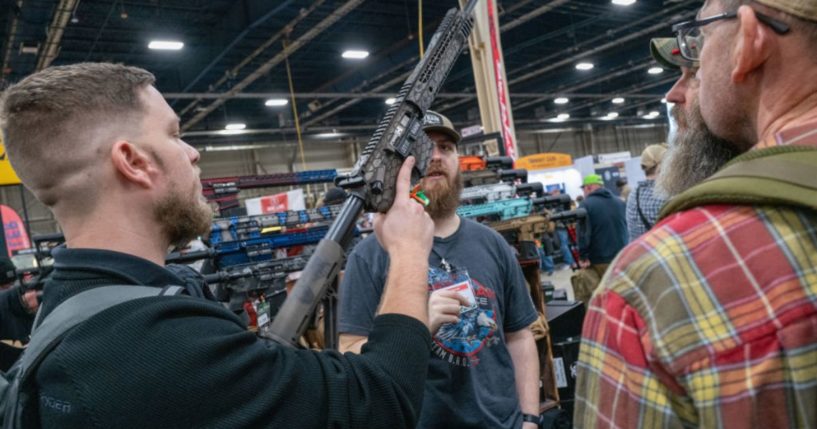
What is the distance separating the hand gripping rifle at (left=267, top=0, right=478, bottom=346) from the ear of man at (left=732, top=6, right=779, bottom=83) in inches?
36.5

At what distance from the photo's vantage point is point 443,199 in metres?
1.93

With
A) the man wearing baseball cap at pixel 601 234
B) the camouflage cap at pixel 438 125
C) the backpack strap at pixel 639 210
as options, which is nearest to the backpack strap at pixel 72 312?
the camouflage cap at pixel 438 125

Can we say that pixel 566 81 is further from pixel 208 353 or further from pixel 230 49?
pixel 208 353

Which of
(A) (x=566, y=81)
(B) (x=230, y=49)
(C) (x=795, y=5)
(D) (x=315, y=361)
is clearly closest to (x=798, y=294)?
(C) (x=795, y=5)

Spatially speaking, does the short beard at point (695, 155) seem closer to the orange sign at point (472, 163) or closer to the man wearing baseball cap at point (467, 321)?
the man wearing baseball cap at point (467, 321)

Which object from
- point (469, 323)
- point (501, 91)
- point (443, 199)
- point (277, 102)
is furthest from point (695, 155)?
point (277, 102)

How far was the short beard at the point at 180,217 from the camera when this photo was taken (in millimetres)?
1215

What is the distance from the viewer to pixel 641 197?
384 cm

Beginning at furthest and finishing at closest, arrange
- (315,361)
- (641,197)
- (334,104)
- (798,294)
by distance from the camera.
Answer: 1. (334,104)
2. (641,197)
3. (315,361)
4. (798,294)

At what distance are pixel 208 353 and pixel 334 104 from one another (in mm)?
15041

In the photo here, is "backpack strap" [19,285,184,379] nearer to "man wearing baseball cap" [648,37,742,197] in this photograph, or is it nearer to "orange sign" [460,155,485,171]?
"man wearing baseball cap" [648,37,742,197]

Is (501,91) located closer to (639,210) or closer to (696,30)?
(639,210)

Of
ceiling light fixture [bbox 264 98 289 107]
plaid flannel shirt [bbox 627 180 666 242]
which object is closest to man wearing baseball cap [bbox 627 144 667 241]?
plaid flannel shirt [bbox 627 180 666 242]

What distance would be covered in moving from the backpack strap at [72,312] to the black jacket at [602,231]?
468 centimetres
